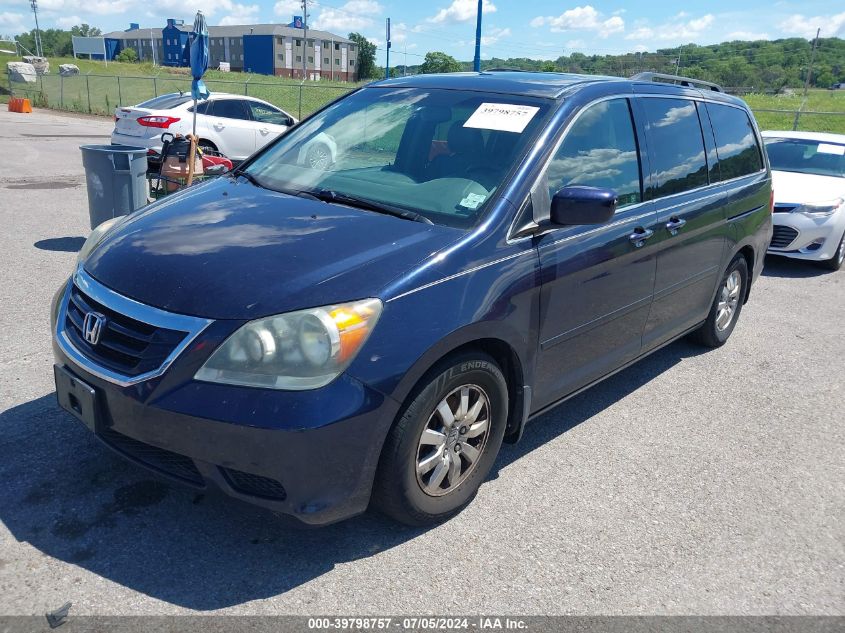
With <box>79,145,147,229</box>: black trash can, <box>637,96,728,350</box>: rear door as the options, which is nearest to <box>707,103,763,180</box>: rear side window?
<box>637,96,728,350</box>: rear door

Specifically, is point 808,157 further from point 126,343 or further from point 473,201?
point 126,343

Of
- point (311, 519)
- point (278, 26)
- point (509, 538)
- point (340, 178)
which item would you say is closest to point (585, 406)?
point (509, 538)

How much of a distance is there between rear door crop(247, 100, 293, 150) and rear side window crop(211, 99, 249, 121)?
0.19 meters

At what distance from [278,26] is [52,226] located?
12289 cm

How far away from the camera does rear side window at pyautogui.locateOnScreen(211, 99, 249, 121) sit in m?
14.9

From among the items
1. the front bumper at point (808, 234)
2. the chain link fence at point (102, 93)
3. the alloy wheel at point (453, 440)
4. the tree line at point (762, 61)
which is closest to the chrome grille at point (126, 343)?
the alloy wheel at point (453, 440)

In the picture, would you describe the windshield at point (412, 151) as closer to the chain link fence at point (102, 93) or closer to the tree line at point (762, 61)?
the chain link fence at point (102, 93)

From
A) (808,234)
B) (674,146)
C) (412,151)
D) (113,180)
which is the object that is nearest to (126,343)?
(412,151)

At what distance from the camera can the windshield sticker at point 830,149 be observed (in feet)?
31.6

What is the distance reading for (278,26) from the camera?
395 feet

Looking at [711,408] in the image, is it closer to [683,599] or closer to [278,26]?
[683,599]

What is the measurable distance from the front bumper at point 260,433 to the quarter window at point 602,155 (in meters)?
1.56

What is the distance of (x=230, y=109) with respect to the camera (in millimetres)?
15180

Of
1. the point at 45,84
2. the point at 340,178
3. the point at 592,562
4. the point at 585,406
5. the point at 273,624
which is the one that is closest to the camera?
the point at 273,624
